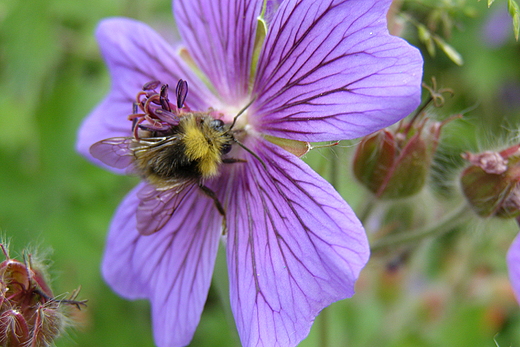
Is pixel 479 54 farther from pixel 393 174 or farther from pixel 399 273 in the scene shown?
pixel 393 174

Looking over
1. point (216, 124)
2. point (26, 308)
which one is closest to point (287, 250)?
point (216, 124)

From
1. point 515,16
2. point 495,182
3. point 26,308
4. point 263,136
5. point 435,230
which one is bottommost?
point 435,230

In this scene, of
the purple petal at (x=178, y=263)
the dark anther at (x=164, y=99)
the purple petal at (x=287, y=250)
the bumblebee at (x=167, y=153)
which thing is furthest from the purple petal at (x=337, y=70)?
the purple petal at (x=178, y=263)

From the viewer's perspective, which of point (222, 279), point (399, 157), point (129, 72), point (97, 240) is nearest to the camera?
point (399, 157)

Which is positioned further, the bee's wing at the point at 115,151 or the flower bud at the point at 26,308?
the bee's wing at the point at 115,151

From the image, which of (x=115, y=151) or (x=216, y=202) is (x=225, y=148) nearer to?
(x=216, y=202)

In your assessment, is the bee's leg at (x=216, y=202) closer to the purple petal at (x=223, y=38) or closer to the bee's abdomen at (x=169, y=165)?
the bee's abdomen at (x=169, y=165)
